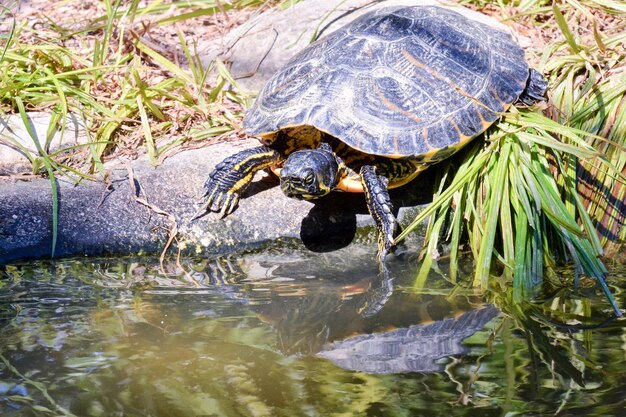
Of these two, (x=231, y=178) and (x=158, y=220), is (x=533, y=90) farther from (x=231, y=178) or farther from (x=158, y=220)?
(x=158, y=220)

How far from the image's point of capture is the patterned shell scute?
4094 mm

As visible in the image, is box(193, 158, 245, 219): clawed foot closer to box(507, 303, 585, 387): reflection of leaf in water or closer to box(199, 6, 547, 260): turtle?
box(199, 6, 547, 260): turtle

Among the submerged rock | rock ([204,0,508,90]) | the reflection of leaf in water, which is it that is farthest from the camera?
rock ([204,0,508,90])

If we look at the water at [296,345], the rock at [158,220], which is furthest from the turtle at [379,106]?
the water at [296,345]

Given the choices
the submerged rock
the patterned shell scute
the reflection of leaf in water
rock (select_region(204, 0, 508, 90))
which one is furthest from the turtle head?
rock (select_region(204, 0, 508, 90))

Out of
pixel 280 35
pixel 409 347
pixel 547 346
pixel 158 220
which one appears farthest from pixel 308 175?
pixel 280 35

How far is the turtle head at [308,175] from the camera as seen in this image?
154 inches

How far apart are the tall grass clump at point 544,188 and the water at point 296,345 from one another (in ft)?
0.77

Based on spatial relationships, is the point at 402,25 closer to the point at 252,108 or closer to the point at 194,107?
the point at 252,108

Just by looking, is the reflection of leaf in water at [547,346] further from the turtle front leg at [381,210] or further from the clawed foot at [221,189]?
the clawed foot at [221,189]

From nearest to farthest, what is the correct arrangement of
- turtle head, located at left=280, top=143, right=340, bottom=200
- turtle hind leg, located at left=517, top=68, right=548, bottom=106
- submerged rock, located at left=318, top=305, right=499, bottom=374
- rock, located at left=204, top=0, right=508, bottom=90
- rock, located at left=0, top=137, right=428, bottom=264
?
submerged rock, located at left=318, top=305, right=499, bottom=374 → turtle head, located at left=280, top=143, right=340, bottom=200 → rock, located at left=0, top=137, right=428, bottom=264 → turtle hind leg, located at left=517, top=68, right=548, bottom=106 → rock, located at left=204, top=0, right=508, bottom=90

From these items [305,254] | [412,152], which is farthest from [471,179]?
[305,254]

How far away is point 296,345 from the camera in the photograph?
310 cm

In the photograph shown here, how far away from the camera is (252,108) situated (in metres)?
4.60
